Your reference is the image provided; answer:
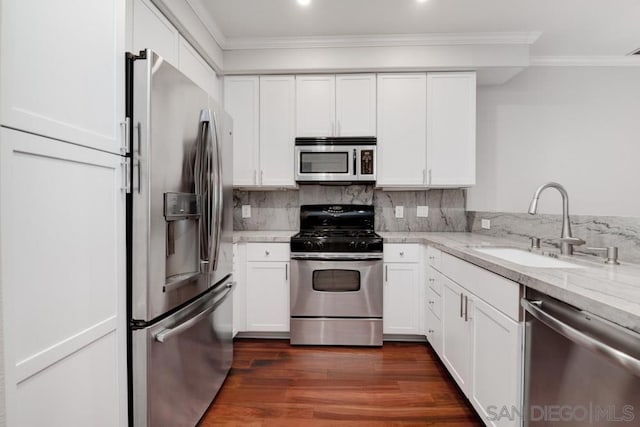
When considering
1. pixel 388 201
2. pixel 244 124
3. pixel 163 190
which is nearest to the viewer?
pixel 163 190

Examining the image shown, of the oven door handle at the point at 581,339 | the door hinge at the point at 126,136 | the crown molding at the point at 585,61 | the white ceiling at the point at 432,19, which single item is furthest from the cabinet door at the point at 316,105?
the oven door handle at the point at 581,339

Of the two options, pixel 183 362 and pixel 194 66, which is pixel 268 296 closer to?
pixel 183 362

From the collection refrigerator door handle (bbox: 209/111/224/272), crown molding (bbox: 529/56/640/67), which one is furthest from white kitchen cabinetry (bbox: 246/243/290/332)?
crown molding (bbox: 529/56/640/67)

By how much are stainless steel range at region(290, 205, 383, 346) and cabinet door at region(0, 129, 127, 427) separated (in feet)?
5.12

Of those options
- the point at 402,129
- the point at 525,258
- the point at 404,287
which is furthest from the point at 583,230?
the point at 402,129

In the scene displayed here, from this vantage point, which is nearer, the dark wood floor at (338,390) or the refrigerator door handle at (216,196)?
the refrigerator door handle at (216,196)

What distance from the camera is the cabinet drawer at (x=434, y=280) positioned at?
2.30 m

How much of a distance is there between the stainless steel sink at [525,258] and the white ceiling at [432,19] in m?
1.70

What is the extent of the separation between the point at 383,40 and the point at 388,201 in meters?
1.45

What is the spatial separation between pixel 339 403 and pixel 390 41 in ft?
9.02

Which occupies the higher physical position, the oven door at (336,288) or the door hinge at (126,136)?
the door hinge at (126,136)

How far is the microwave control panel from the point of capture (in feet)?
9.26

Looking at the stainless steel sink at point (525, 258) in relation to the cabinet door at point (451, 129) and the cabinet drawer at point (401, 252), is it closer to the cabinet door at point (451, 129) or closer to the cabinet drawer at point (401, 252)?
the cabinet drawer at point (401, 252)

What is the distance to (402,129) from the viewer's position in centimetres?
284
